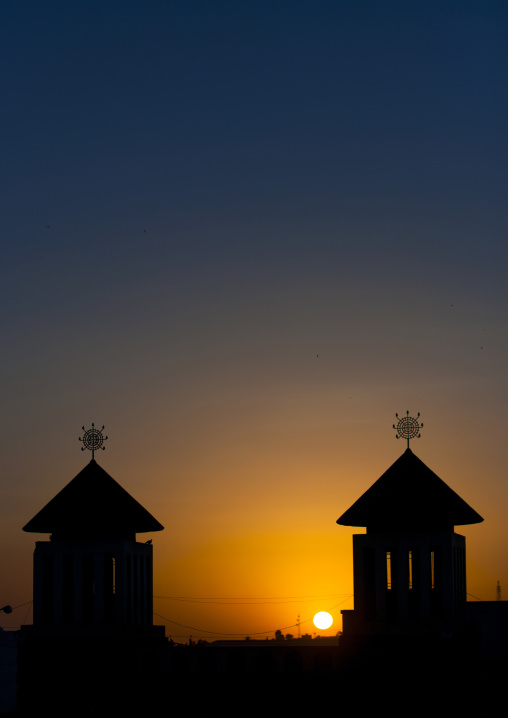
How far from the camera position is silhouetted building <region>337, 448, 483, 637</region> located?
42.2m

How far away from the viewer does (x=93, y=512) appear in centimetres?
4453

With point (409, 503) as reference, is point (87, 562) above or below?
below

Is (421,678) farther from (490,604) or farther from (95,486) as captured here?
(95,486)

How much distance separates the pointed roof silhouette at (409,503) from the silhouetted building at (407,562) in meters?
0.03

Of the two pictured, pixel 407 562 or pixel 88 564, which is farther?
pixel 88 564

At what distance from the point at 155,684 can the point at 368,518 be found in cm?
937

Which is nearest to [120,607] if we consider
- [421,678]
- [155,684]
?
[155,684]

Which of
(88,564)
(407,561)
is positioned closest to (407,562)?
(407,561)

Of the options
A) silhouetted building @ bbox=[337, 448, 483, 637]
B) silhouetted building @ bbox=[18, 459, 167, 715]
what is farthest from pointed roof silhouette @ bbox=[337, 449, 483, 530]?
silhouetted building @ bbox=[18, 459, 167, 715]

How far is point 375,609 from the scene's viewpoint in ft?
139

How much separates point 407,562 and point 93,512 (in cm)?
1112

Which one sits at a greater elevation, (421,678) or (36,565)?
(36,565)

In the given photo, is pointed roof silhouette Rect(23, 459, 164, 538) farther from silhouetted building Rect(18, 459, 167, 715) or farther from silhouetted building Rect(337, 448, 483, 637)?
silhouetted building Rect(337, 448, 483, 637)

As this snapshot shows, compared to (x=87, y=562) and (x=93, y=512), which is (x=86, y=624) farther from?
(x=93, y=512)
